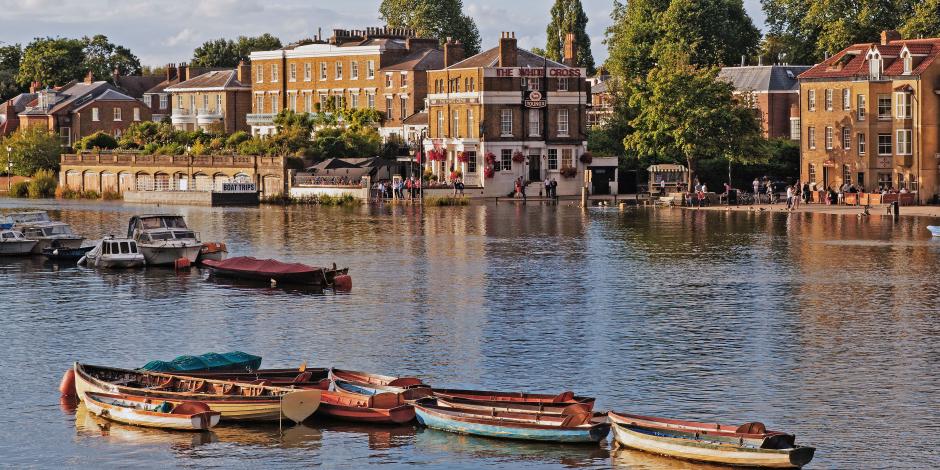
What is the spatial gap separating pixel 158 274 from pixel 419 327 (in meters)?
24.7

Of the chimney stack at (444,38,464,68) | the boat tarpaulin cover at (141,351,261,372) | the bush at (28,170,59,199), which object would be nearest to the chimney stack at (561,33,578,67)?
the chimney stack at (444,38,464,68)

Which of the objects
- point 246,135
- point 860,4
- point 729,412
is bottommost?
point 729,412

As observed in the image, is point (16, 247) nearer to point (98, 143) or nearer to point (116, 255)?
point (116, 255)

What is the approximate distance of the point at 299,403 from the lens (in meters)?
38.7

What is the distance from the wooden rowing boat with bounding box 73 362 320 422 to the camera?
3866 centimetres

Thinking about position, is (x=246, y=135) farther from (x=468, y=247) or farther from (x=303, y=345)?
(x=303, y=345)

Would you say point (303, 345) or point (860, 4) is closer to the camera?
point (303, 345)

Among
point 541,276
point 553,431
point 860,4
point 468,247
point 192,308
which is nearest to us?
point 553,431

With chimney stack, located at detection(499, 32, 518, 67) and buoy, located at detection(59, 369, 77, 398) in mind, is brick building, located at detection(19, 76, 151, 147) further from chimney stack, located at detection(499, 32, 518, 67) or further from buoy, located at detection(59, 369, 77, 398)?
buoy, located at detection(59, 369, 77, 398)

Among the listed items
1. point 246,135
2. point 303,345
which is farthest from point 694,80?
point 303,345

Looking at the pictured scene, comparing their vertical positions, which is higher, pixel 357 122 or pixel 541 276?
pixel 357 122

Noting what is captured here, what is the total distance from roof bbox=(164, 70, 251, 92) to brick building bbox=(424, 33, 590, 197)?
44963mm

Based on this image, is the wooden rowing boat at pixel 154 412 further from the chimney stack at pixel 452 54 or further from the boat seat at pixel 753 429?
the chimney stack at pixel 452 54

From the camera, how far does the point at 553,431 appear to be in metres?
36.5
